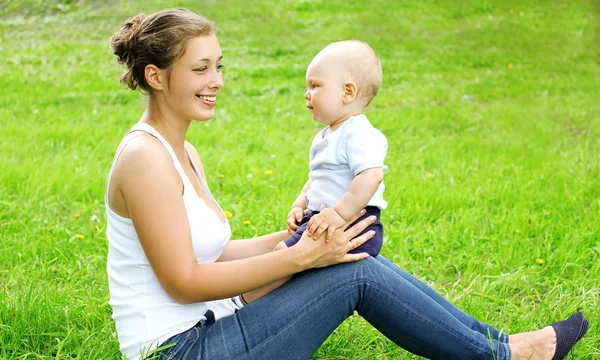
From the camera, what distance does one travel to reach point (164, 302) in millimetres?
2098

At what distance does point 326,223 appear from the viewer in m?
2.13

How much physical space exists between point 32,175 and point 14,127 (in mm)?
1514

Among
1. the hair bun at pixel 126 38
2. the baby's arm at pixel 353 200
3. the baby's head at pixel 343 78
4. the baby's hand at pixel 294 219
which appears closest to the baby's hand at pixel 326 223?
the baby's arm at pixel 353 200

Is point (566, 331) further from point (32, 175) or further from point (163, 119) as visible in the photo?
point (32, 175)

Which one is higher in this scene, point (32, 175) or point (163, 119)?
point (163, 119)

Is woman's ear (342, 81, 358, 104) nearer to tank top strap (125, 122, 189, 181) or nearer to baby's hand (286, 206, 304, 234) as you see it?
baby's hand (286, 206, 304, 234)

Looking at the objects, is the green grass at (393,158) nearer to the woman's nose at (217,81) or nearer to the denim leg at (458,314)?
the denim leg at (458,314)

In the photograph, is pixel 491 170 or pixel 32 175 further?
pixel 491 170

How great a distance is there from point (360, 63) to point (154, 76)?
646 mm

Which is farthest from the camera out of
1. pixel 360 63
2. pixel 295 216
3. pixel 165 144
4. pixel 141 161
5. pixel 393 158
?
pixel 393 158

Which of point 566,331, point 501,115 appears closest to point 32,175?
point 566,331

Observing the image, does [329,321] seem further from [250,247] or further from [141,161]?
[141,161]

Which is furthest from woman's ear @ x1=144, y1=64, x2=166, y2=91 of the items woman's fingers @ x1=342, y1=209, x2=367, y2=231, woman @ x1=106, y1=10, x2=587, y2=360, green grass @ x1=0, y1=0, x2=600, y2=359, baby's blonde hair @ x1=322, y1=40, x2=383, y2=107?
woman's fingers @ x1=342, y1=209, x2=367, y2=231

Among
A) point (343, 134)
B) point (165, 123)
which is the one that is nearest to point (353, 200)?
point (343, 134)
